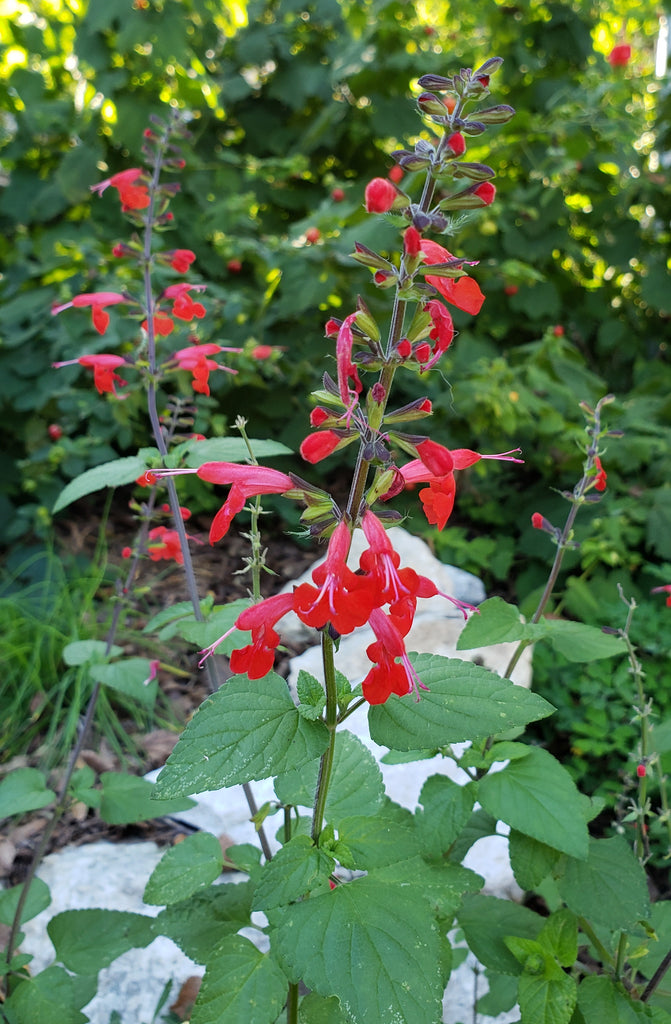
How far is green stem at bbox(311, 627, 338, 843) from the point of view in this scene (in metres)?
0.89

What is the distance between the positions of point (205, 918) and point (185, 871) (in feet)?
0.38

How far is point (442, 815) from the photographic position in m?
1.24

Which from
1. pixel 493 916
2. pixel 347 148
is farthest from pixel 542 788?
pixel 347 148

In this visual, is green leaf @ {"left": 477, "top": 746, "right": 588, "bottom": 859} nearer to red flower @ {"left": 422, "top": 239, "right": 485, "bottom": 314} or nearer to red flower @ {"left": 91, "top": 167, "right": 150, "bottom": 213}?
red flower @ {"left": 422, "top": 239, "right": 485, "bottom": 314}

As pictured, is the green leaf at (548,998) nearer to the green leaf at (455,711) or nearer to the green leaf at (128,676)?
the green leaf at (455,711)

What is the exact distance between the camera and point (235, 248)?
10.9 feet

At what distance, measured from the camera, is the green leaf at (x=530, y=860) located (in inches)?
47.6

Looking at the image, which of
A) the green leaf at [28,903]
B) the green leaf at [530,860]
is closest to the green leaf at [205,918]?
the green leaf at [28,903]

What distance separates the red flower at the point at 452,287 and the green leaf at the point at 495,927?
1.11 metres

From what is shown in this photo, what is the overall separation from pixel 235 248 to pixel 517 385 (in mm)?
1454

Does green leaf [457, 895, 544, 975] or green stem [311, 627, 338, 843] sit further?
green leaf [457, 895, 544, 975]

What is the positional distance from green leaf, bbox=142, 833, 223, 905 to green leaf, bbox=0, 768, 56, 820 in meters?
0.35

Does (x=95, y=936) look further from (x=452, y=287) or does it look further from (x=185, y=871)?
(x=452, y=287)

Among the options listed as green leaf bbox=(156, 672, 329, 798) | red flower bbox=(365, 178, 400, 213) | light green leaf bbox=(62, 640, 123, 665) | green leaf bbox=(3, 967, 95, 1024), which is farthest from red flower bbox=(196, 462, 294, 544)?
green leaf bbox=(3, 967, 95, 1024)
